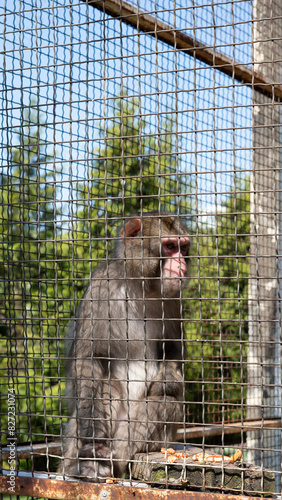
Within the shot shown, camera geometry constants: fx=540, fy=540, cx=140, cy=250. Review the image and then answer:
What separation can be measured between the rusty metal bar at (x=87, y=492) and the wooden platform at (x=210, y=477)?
0.09 meters

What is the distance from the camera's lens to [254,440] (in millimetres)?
5449

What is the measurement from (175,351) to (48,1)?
8.03 ft

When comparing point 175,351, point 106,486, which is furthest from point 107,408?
point 106,486

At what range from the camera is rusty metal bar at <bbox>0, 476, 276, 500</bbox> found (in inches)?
95.1

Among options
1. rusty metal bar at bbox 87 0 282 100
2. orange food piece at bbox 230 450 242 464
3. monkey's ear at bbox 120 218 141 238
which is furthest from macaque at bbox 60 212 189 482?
rusty metal bar at bbox 87 0 282 100

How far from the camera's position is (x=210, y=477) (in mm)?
2637

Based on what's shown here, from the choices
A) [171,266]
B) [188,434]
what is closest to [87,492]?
[171,266]

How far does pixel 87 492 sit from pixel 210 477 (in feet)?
1.99

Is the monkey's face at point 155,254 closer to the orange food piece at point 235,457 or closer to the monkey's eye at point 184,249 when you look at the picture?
the monkey's eye at point 184,249

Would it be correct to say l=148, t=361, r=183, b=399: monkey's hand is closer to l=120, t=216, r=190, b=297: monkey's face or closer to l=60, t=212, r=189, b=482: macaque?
l=60, t=212, r=189, b=482: macaque

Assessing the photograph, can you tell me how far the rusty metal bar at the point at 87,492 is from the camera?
2416 millimetres

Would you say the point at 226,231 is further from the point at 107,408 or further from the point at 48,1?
the point at 48,1

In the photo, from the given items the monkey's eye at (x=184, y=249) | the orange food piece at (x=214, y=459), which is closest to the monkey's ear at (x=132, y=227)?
the monkey's eye at (x=184, y=249)

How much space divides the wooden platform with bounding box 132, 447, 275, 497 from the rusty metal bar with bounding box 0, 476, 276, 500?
91mm
